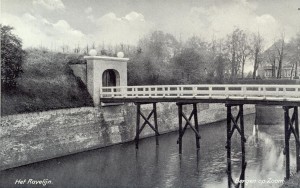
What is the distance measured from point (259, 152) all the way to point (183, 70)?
22.3 m

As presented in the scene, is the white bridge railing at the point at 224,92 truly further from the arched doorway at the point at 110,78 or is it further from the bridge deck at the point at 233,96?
the arched doorway at the point at 110,78

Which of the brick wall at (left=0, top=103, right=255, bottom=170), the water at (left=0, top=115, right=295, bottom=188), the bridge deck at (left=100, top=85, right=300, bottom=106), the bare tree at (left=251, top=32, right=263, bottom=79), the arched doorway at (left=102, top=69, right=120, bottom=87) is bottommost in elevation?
the water at (left=0, top=115, right=295, bottom=188)

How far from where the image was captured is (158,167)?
19234 mm

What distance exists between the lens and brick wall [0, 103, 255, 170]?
19656 millimetres

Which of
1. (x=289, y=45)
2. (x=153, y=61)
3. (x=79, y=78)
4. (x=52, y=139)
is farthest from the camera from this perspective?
(x=289, y=45)

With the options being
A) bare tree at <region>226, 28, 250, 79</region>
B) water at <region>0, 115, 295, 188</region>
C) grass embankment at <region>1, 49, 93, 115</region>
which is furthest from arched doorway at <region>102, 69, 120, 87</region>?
bare tree at <region>226, 28, 250, 79</region>

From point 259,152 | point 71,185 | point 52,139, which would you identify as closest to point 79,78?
point 52,139

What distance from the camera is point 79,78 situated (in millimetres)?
27125

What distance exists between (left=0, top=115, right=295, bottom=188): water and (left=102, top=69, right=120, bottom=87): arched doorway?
551 cm

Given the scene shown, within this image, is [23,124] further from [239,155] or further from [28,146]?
[239,155]

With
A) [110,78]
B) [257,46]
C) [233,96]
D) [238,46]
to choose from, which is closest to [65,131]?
[110,78]

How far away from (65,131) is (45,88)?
3.51 metres

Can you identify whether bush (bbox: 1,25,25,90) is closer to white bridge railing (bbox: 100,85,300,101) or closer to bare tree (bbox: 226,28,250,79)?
white bridge railing (bbox: 100,85,300,101)

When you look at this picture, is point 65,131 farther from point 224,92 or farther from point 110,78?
point 224,92
